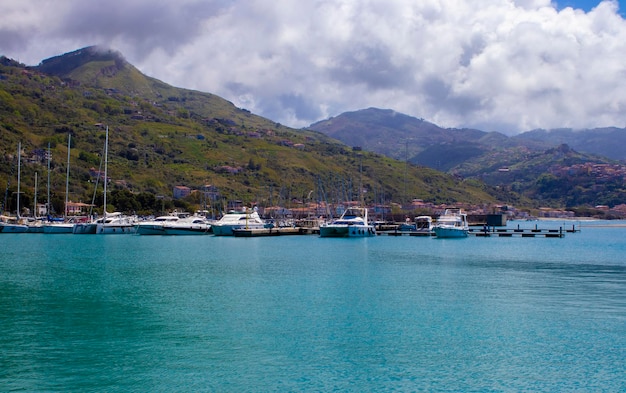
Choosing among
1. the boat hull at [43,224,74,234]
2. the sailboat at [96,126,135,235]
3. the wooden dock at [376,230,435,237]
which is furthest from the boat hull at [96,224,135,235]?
the wooden dock at [376,230,435,237]

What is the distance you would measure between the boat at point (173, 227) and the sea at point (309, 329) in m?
50.9

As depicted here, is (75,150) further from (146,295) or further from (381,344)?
(381,344)

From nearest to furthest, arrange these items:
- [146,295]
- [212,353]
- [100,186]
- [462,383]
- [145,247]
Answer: [462,383]
[212,353]
[146,295]
[145,247]
[100,186]

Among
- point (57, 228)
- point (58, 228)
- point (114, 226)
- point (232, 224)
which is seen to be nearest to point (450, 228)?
point (232, 224)

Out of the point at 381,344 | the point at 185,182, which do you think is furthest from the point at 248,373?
the point at 185,182

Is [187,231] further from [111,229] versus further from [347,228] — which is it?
[347,228]

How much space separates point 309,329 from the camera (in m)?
26.6

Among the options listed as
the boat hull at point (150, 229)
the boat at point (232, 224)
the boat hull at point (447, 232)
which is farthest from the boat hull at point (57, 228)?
the boat hull at point (447, 232)

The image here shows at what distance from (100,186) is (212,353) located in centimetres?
12802

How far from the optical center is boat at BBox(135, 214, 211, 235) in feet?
330

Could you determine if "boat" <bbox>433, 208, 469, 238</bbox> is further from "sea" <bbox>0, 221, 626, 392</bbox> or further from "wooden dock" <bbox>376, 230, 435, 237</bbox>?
"sea" <bbox>0, 221, 626, 392</bbox>

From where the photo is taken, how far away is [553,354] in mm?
23094

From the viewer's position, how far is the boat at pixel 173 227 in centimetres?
10069

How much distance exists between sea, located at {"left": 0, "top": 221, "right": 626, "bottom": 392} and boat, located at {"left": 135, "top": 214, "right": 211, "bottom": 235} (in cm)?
5093
